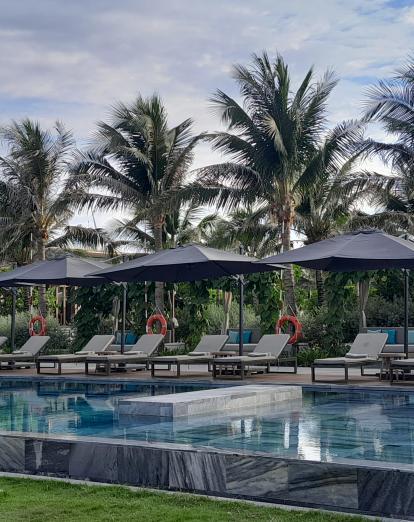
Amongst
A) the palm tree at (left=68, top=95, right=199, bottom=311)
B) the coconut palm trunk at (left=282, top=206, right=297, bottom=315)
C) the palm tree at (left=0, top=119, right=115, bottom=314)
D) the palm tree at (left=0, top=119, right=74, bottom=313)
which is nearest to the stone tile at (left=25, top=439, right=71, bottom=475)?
the coconut palm trunk at (left=282, top=206, right=297, bottom=315)

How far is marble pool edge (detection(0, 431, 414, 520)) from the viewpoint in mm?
5652

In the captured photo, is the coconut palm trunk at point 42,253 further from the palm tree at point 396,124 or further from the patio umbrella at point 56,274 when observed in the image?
the palm tree at point 396,124

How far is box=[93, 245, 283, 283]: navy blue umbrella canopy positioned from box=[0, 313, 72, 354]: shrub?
6716mm

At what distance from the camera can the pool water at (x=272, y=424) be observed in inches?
313

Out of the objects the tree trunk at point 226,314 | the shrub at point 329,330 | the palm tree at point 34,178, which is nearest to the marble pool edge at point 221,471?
the shrub at point 329,330

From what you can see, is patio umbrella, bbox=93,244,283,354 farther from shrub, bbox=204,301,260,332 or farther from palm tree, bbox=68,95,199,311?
palm tree, bbox=68,95,199,311

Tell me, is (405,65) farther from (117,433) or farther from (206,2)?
(117,433)

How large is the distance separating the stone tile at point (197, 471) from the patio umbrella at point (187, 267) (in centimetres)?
950

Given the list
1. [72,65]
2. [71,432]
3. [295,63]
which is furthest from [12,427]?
[295,63]

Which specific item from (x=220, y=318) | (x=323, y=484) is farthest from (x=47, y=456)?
(x=220, y=318)

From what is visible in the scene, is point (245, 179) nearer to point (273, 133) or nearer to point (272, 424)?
point (273, 133)

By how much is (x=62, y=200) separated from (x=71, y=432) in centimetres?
1847

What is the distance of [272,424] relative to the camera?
9.72m

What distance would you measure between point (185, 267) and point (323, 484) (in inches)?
501
